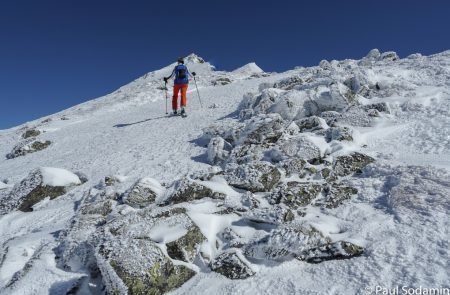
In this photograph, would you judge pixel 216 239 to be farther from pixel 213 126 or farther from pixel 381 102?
pixel 381 102

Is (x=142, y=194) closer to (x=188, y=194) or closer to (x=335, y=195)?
(x=188, y=194)

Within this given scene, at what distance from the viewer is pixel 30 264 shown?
24.0 ft

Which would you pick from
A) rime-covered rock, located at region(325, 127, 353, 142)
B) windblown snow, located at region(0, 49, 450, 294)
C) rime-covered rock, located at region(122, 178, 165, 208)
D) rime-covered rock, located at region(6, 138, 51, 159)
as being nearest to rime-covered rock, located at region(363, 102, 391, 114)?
windblown snow, located at region(0, 49, 450, 294)

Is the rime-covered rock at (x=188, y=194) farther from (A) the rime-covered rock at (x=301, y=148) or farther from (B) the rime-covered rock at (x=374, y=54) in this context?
(B) the rime-covered rock at (x=374, y=54)

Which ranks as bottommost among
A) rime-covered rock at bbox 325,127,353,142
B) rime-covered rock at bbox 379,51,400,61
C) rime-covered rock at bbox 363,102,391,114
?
rime-covered rock at bbox 325,127,353,142

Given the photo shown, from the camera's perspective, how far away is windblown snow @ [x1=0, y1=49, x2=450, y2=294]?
6.10m

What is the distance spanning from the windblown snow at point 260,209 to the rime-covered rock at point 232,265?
0.02 meters

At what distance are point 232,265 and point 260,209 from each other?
160 cm

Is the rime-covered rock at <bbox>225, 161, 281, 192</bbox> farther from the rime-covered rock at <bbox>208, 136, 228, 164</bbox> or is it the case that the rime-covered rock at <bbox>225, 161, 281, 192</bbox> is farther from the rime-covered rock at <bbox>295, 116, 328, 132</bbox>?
the rime-covered rock at <bbox>295, 116, 328, 132</bbox>

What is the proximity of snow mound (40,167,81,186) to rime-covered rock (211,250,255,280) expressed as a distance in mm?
7174

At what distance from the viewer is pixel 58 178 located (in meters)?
11.7

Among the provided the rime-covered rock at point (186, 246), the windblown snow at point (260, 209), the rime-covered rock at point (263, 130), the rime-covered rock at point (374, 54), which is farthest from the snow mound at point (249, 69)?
the rime-covered rock at point (186, 246)

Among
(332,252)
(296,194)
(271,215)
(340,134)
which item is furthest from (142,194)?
(340,134)

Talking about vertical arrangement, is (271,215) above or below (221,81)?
below
